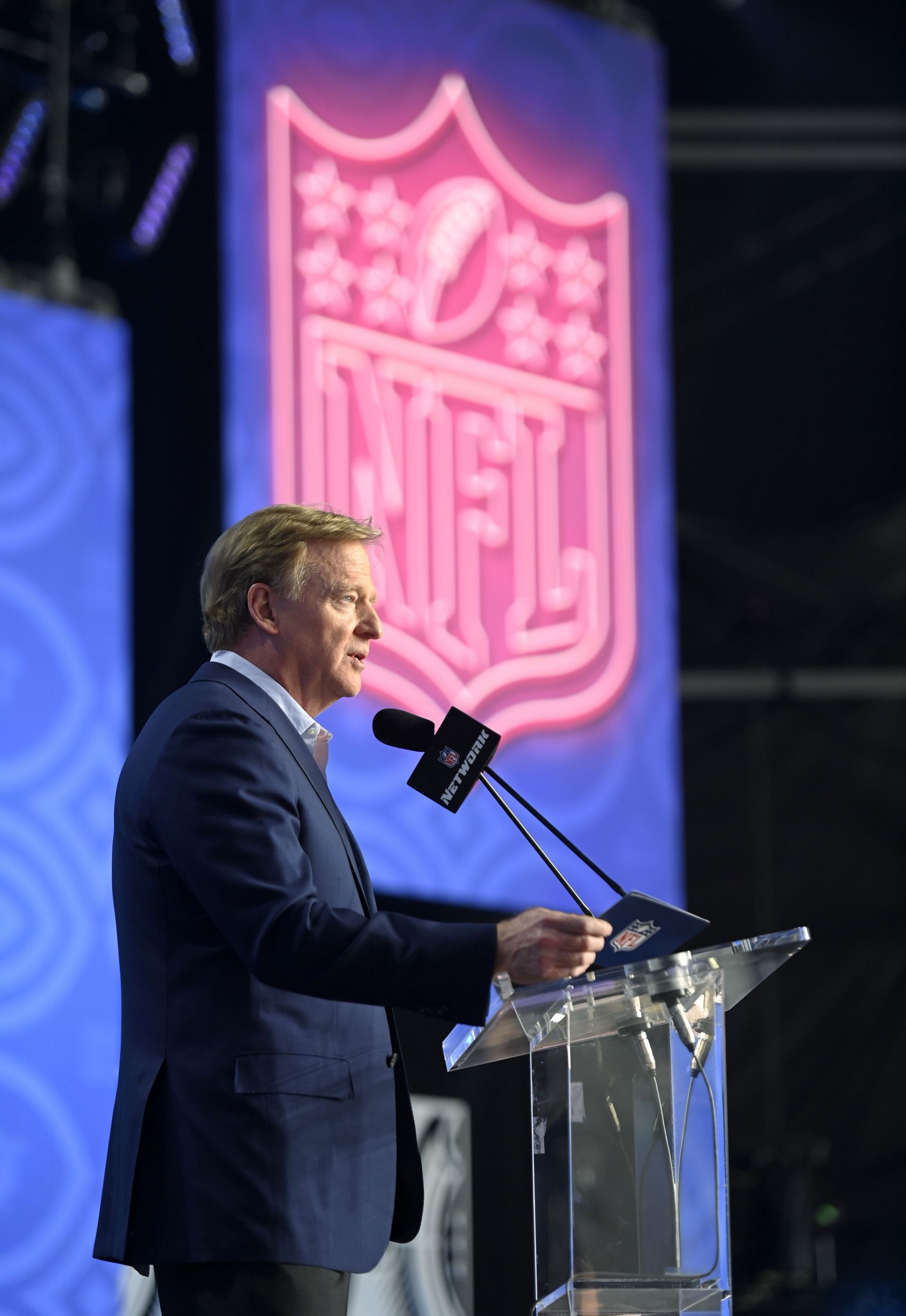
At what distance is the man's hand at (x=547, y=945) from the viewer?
165 centimetres

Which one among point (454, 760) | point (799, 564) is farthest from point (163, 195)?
point (799, 564)

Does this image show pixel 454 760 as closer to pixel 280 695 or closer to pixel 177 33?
pixel 280 695

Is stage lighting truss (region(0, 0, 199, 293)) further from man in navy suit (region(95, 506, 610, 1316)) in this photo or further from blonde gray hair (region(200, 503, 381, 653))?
man in navy suit (region(95, 506, 610, 1316))

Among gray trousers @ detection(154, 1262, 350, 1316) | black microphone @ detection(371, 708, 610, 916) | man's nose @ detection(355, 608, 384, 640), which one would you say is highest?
man's nose @ detection(355, 608, 384, 640)

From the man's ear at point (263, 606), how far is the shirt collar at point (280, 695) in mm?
50

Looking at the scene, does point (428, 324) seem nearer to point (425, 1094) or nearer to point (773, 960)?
point (425, 1094)

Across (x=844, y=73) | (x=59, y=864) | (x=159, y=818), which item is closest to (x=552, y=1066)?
(x=159, y=818)

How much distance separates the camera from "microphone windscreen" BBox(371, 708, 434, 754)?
2.09 m

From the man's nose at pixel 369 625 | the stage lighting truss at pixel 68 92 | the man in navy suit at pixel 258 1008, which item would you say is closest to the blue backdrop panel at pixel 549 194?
the stage lighting truss at pixel 68 92

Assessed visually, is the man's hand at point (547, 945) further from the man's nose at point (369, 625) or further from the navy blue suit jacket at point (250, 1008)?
the man's nose at point (369, 625)

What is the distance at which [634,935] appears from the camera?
1795 millimetres

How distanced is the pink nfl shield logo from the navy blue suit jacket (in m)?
2.35

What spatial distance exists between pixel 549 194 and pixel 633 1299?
382cm

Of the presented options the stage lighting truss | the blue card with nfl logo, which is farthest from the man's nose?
the stage lighting truss
